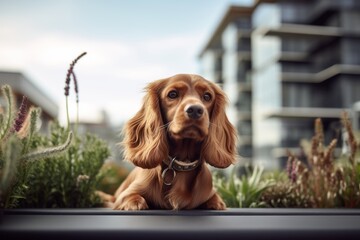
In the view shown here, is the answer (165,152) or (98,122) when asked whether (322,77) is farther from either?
(165,152)

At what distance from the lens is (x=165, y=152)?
2025mm

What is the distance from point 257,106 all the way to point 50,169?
31.6 metres

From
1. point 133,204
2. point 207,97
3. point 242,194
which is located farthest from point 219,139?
point 242,194

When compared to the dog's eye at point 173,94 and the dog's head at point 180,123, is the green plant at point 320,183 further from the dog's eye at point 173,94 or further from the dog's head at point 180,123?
the dog's eye at point 173,94

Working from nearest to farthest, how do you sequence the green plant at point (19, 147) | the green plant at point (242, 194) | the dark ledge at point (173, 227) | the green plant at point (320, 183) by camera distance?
the dark ledge at point (173, 227) → the green plant at point (19, 147) → the green plant at point (320, 183) → the green plant at point (242, 194)

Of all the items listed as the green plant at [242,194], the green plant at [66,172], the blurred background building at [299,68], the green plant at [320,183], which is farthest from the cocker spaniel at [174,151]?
the blurred background building at [299,68]

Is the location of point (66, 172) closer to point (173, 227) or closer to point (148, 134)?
point (148, 134)

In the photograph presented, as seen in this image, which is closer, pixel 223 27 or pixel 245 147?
pixel 245 147

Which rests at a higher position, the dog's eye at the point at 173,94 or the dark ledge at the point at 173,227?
the dog's eye at the point at 173,94

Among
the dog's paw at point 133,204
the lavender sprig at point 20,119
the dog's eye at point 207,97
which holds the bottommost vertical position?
the dog's paw at point 133,204

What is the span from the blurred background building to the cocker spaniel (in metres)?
26.9

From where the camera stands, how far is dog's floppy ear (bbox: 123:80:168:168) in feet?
6.57

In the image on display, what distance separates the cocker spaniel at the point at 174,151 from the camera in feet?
6.48

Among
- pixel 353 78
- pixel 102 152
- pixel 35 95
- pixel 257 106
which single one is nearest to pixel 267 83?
pixel 257 106
